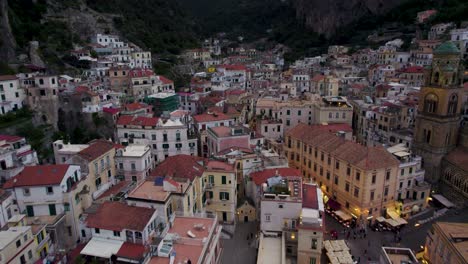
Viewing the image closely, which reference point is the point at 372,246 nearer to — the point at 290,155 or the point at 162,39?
the point at 290,155

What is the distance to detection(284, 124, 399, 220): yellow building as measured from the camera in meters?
35.6

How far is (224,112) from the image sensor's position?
2201 inches

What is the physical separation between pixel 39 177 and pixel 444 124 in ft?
150

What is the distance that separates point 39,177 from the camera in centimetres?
2753

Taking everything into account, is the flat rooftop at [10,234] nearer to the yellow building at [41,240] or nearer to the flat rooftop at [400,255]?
the yellow building at [41,240]

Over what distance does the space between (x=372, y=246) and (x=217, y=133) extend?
21624 millimetres

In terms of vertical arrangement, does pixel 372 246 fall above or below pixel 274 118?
below

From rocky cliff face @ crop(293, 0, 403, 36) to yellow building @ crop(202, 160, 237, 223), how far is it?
130 m

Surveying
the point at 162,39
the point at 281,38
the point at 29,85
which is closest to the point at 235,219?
the point at 29,85

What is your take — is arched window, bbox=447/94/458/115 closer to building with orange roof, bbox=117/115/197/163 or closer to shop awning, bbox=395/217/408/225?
shop awning, bbox=395/217/408/225

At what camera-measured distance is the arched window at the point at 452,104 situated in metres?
41.8

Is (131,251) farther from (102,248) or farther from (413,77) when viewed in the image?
(413,77)

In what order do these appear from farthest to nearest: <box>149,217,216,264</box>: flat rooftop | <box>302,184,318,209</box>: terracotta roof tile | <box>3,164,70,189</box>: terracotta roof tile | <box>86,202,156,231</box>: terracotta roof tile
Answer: <box>302,184,318,209</box>: terracotta roof tile → <box>3,164,70,189</box>: terracotta roof tile → <box>86,202,156,231</box>: terracotta roof tile → <box>149,217,216,264</box>: flat rooftop

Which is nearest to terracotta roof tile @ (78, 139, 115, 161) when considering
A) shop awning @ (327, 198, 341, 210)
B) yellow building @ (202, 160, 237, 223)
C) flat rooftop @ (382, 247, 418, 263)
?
yellow building @ (202, 160, 237, 223)
